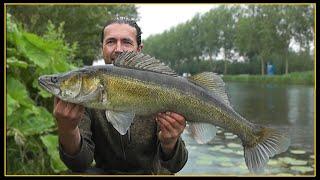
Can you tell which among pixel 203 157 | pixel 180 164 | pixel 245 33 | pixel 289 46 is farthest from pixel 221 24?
pixel 180 164

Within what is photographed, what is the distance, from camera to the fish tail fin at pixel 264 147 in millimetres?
2512

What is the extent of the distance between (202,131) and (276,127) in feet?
10.8

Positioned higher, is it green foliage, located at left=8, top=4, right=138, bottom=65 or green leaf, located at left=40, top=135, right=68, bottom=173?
green foliage, located at left=8, top=4, right=138, bottom=65

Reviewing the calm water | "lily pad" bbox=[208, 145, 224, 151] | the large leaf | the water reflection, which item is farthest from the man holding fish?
the water reflection

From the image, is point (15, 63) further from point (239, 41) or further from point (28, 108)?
point (239, 41)

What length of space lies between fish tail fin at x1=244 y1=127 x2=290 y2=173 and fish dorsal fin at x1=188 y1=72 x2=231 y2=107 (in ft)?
0.89

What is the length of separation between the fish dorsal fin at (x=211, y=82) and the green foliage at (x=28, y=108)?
11.2ft

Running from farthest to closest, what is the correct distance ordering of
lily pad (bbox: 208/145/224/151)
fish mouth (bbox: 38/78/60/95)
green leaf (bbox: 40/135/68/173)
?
lily pad (bbox: 208/145/224/151), green leaf (bbox: 40/135/68/173), fish mouth (bbox: 38/78/60/95)

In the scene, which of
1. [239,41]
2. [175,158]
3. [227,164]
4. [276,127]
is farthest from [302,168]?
[175,158]

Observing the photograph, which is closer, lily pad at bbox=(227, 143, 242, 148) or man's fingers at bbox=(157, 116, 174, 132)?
man's fingers at bbox=(157, 116, 174, 132)

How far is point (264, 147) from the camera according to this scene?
8.25 ft

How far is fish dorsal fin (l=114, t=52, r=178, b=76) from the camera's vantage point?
7.50 feet

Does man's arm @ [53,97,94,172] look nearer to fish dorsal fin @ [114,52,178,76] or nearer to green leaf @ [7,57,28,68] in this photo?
fish dorsal fin @ [114,52,178,76]

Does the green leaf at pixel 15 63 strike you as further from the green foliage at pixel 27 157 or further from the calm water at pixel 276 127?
the calm water at pixel 276 127
